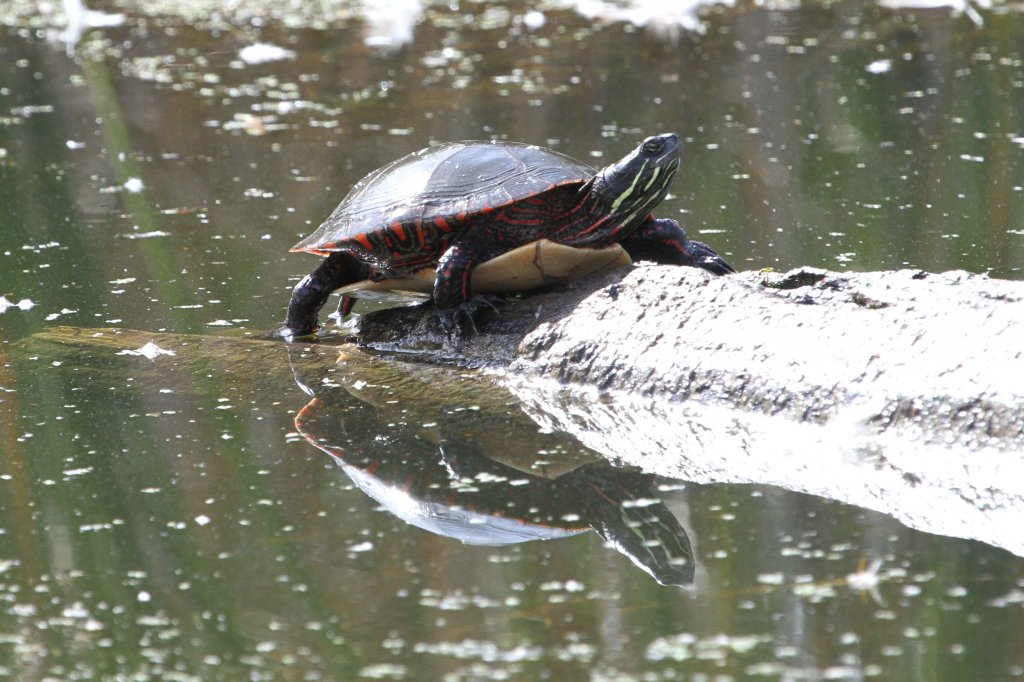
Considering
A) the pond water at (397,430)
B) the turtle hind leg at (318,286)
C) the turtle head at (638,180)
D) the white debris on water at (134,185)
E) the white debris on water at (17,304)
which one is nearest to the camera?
the pond water at (397,430)

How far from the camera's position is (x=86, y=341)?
351cm

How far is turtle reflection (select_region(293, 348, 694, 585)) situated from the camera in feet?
7.54

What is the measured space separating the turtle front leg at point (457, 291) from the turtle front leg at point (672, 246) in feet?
1.48

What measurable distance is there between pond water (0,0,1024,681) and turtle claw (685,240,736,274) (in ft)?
2.41

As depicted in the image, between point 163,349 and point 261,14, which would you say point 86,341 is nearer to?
point 163,349

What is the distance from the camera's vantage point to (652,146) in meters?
3.28

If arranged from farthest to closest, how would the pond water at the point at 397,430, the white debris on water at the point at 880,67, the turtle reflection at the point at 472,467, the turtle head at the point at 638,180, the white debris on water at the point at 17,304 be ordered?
the white debris on water at the point at 880,67 < the white debris on water at the point at 17,304 < the turtle head at the point at 638,180 < the turtle reflection at the point at 472,467 < the pond water at the point at 397,430

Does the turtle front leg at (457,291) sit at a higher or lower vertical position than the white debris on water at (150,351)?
higher

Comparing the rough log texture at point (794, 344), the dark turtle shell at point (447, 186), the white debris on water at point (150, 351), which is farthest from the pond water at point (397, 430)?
the dark turtle shell at point (447, 186)

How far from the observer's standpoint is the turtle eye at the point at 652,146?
327 centimetres

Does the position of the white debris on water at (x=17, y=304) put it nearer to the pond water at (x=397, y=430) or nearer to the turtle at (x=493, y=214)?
the pond water at (x=397, y=430)

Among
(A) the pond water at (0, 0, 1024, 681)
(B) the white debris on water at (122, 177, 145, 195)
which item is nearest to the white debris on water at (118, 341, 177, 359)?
(A) the pond water at (0, 0, 1024, 681)

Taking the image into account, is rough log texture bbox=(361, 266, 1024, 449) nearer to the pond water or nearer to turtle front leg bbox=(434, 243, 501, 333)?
turtle front leg bbox=(434, 243, 501, 333)

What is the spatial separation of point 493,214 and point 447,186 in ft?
0.53
